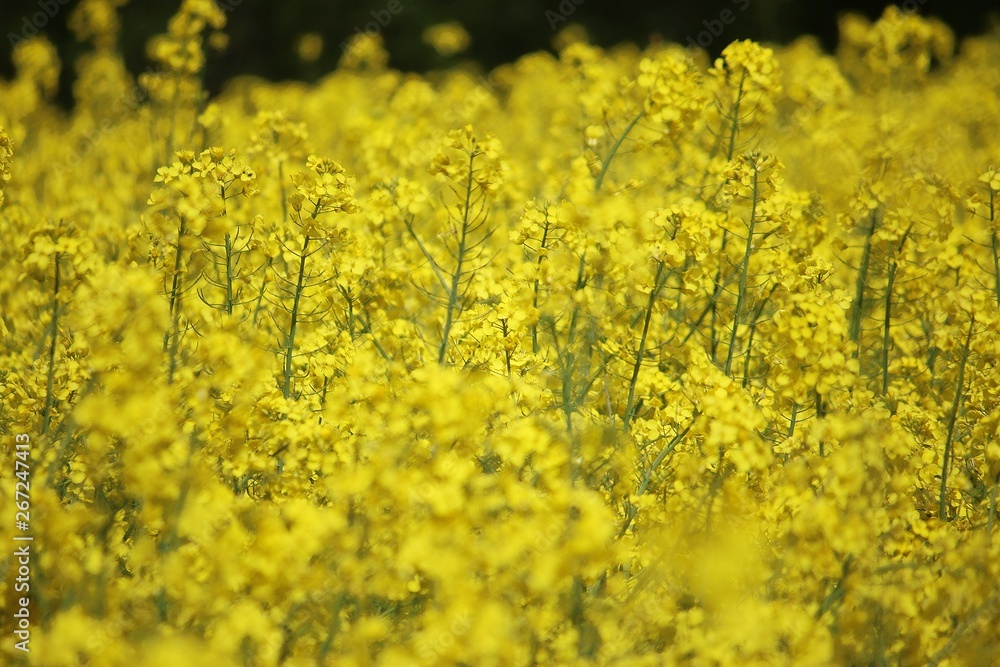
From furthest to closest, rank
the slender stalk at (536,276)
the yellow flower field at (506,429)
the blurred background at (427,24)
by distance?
the blurred background at (427,24) → the slender stalk at (536,276) → the yellow flower field at (506,429)

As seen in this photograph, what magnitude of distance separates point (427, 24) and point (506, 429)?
11805mm

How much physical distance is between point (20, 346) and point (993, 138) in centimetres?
562

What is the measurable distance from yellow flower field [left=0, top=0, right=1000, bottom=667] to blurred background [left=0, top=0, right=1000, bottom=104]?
965 cm

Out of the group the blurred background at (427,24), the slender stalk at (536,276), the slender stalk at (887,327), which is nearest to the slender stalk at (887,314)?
the slender stalk at (887,327)

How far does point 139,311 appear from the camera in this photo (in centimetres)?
183

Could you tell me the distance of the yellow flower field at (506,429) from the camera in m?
1.74

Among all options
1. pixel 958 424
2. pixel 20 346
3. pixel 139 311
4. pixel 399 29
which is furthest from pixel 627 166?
pixel 399 29

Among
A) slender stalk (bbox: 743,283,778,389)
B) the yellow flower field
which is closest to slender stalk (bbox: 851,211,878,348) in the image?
the yellow flower field

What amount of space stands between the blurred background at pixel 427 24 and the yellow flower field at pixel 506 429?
9.65 m

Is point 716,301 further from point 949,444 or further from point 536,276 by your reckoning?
point 949,444

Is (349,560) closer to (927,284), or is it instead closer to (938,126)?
(927,284)

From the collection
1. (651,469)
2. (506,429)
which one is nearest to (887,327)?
(651,469)

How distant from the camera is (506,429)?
7.04 feet

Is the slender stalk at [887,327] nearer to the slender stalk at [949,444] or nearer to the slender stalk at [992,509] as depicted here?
the slender stalk at [949,444]
